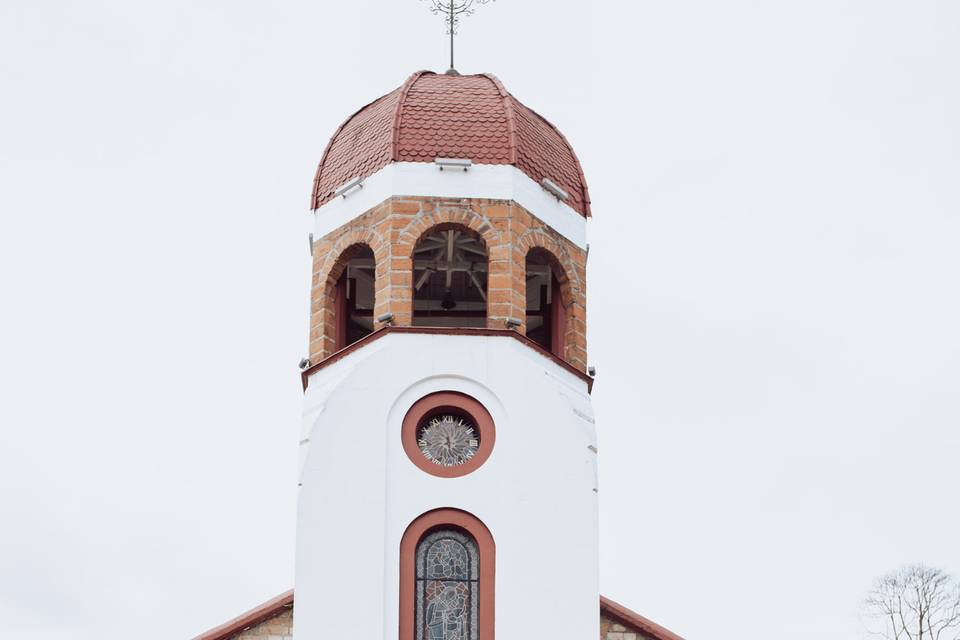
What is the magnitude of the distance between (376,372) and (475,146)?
3731mm

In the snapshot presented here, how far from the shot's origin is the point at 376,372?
26438mm

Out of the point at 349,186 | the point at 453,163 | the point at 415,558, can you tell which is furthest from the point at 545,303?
the point at 415,558

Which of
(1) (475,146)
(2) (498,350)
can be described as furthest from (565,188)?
(2) (498,350)

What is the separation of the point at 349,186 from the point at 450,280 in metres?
3.31

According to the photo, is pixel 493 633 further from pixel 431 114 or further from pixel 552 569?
pixel 431 114

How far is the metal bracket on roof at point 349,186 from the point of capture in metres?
28.0

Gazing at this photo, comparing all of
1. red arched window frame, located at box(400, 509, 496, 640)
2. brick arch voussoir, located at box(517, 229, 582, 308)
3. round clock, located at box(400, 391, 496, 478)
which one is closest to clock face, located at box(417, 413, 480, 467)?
round clock, located at box(400, 391, 496, 478)

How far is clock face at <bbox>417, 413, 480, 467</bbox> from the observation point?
85.8 ft

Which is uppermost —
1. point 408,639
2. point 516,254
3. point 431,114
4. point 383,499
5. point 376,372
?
point 431,114

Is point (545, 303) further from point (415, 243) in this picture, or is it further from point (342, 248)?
point (342, 248)

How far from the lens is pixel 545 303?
30.4 metres

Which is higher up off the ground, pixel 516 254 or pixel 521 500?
pixel 516 254

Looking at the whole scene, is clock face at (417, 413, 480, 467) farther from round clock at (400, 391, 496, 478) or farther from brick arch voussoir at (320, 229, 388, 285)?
brick arch voussoir at (320, 229, 388, 285)

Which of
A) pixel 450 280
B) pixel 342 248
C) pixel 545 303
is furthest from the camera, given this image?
pixel 450 280
